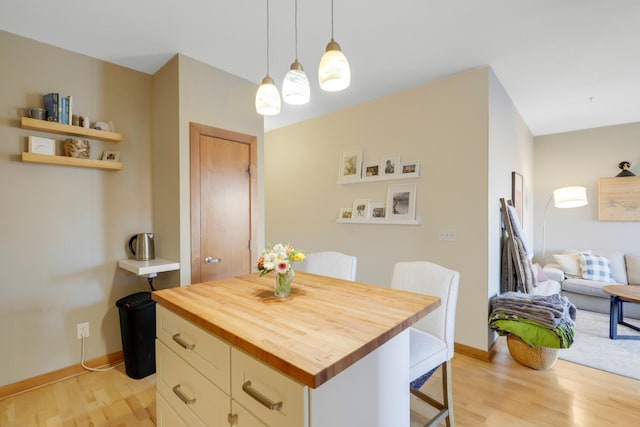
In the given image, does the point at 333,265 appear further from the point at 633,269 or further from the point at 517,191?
the point at 633,269

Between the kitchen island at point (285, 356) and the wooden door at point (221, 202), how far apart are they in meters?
1.01

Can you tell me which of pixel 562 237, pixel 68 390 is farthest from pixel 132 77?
pixel 562 237

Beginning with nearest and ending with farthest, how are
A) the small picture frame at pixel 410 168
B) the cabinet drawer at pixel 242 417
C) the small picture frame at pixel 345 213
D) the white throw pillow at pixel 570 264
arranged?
1. the cabinet drawer at pixel 242 417
2. the small picture frame at pixel 410 168
3. the small picture frame at pixel 345 213
4. the white throw pillow at pixel 570 264

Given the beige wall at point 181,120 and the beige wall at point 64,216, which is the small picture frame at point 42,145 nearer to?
the beige wall at point 64,216

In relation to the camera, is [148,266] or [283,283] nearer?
[283,283]

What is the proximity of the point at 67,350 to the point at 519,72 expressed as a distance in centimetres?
463

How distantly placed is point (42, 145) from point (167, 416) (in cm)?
217

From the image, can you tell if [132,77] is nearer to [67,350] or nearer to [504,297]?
[67,350]

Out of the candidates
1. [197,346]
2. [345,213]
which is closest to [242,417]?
[197,346]

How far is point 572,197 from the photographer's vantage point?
3824 mm

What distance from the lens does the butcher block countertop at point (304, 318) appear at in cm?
87

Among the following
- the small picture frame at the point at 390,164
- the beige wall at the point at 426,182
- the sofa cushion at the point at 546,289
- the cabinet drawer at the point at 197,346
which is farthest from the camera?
the small picture frame at the point at 390,164

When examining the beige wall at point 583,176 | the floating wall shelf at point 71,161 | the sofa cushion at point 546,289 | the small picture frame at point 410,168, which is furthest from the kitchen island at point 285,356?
the beige wall at point 583,176

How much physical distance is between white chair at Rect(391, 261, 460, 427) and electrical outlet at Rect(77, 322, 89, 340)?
2.61m
